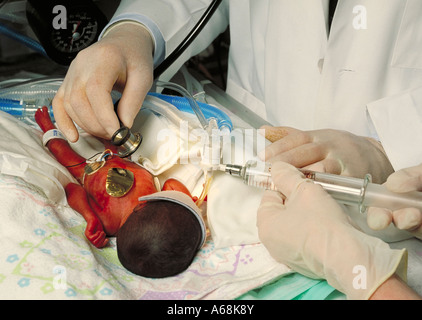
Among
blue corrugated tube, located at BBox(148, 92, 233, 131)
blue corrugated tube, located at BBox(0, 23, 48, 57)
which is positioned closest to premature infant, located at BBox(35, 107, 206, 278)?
blue corrugated tube, located at BBox(148, 92, 233, 131)

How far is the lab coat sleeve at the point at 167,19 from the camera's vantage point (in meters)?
1.11

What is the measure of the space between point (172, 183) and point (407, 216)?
0.45 metres

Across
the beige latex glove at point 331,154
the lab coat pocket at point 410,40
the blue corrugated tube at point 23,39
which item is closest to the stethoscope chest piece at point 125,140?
the beige latex glove at point 331,154

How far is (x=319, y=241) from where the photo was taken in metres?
0.62

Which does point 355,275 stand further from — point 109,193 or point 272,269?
point 109,193

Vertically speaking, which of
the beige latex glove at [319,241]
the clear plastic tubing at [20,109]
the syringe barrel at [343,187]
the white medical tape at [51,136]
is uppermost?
the syringe barrel at [343,187]

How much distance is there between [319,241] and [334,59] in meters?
0.52

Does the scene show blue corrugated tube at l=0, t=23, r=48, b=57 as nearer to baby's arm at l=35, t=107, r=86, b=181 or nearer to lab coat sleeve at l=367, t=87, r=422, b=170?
baby's arm at l=35, t=107, r=86, b=181

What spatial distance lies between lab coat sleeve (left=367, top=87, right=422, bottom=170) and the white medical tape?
673mm

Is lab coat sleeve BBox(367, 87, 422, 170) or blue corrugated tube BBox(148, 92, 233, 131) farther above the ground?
lab coat sleeve BBox(367, 87, 422, 170)

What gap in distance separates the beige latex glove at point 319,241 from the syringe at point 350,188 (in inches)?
1.1

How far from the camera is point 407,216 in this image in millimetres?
627

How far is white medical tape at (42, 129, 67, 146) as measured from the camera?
994 millimetres

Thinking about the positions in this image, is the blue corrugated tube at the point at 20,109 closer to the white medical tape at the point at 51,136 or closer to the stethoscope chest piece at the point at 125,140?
the white medical tape at the point at 51,136
